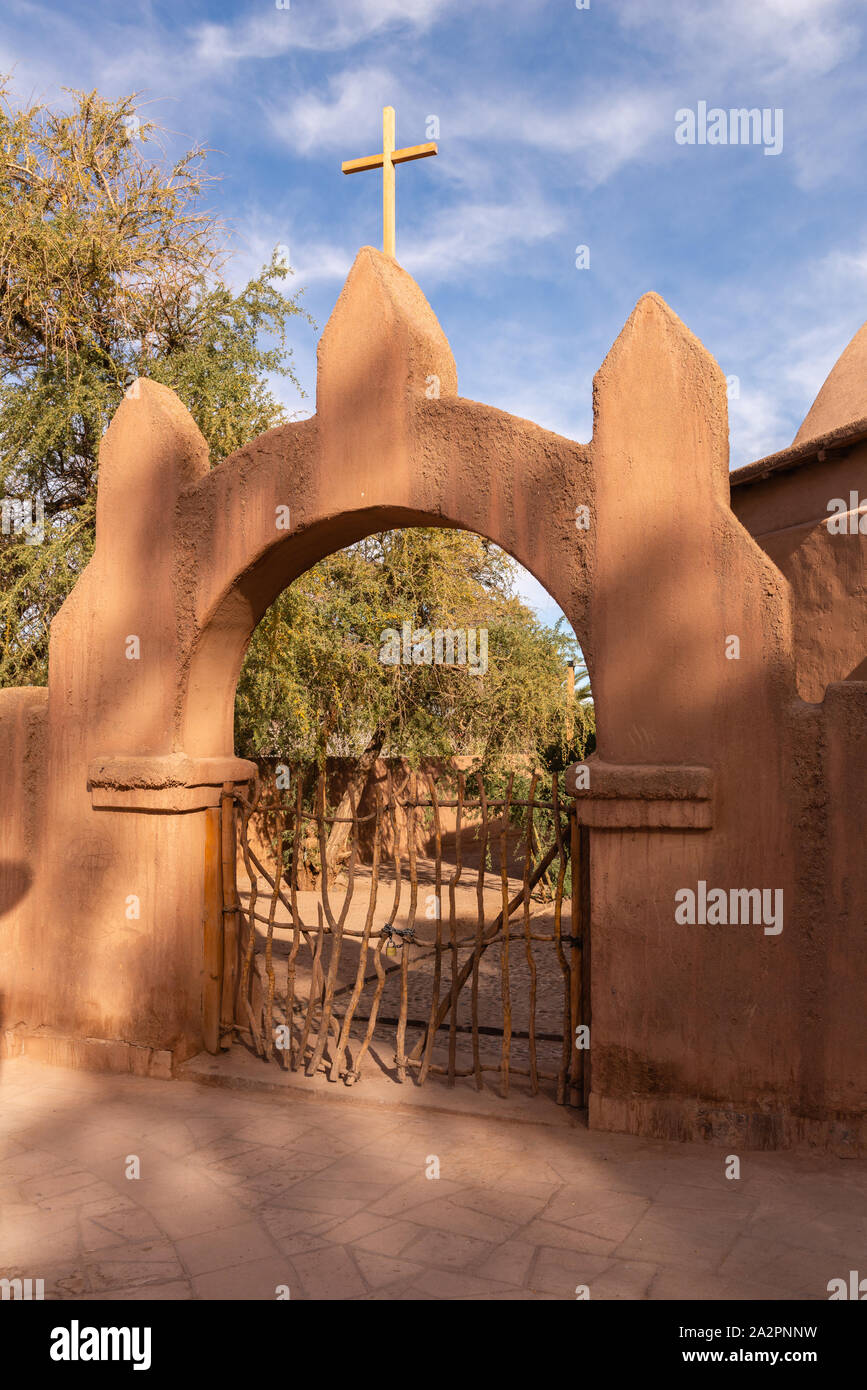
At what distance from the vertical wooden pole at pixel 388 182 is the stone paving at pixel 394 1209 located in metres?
6.23

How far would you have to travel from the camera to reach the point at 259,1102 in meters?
5.32

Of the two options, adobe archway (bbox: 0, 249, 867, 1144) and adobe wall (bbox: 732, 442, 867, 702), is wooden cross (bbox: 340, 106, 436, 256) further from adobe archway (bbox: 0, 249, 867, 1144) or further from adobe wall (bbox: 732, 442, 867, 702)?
adobe wall (bbox: 732, 442, 867, 702)

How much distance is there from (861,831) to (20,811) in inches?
191

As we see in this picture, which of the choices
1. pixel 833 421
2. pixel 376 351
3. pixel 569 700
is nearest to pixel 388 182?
pixel 376 351

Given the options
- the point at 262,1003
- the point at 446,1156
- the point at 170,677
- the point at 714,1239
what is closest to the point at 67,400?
the point at 170,677

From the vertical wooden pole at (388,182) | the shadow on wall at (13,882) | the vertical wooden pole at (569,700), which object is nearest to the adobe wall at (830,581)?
the vertical wooden pole at (388,182)

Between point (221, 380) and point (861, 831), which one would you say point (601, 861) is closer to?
point (861, 831)

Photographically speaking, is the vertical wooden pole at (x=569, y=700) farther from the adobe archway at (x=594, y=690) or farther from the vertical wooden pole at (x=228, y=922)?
the adobe archway at (x=594, y=690)

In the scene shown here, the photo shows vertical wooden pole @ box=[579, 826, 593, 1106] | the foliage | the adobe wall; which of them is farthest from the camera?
the foliage

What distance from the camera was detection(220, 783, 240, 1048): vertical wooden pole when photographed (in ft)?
19.4

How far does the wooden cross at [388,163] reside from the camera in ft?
25.2

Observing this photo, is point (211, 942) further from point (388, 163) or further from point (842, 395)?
point (842, 395)

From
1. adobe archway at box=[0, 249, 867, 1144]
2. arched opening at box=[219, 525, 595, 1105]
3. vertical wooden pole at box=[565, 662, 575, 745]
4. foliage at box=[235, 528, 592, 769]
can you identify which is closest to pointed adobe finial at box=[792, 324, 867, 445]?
arched opening at box=[219, 525, 595, 1105]

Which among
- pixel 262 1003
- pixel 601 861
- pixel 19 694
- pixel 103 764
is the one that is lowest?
pixel 262 1003
